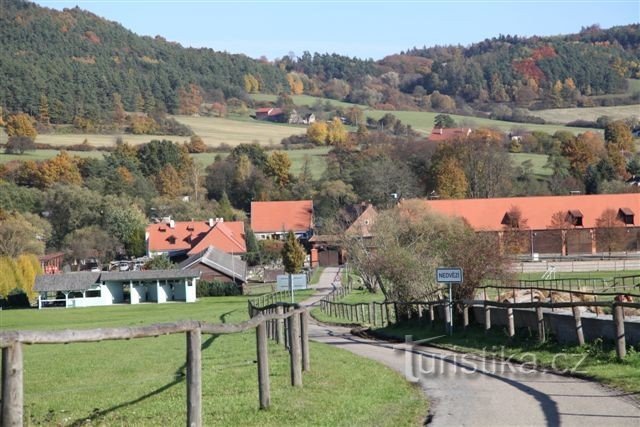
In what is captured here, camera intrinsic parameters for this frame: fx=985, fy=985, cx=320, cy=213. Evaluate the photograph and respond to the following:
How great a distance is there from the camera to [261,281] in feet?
297

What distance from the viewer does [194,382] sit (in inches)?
386

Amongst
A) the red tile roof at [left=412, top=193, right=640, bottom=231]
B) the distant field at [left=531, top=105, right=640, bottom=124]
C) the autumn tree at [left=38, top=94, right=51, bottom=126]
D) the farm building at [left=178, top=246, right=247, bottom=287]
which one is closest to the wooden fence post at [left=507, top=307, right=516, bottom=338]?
the farm building at [left=178, top=246, right=247, bottom=287]

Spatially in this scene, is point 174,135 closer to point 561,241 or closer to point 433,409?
point 561,241

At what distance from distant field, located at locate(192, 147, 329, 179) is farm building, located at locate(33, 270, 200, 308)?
2356 inches

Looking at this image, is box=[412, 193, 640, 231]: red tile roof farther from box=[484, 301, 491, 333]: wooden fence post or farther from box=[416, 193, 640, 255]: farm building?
box=[484, 301, 491, 333]: wooden fence post

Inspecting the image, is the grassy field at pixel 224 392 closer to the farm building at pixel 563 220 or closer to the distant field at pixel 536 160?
the farm building at pixel 563 220

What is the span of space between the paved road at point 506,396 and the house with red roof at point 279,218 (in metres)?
95.9

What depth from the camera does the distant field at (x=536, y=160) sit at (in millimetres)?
133375

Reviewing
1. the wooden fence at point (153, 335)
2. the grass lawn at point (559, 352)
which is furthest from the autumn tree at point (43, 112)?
the wooden fence at point (153, 335)

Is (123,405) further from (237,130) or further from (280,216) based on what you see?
(237,130)

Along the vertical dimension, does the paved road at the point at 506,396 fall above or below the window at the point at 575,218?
above

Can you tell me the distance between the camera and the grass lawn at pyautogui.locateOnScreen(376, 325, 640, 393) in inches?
562

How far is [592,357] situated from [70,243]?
9813 centimetres

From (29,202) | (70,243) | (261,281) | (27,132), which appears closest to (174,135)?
(27,132)
